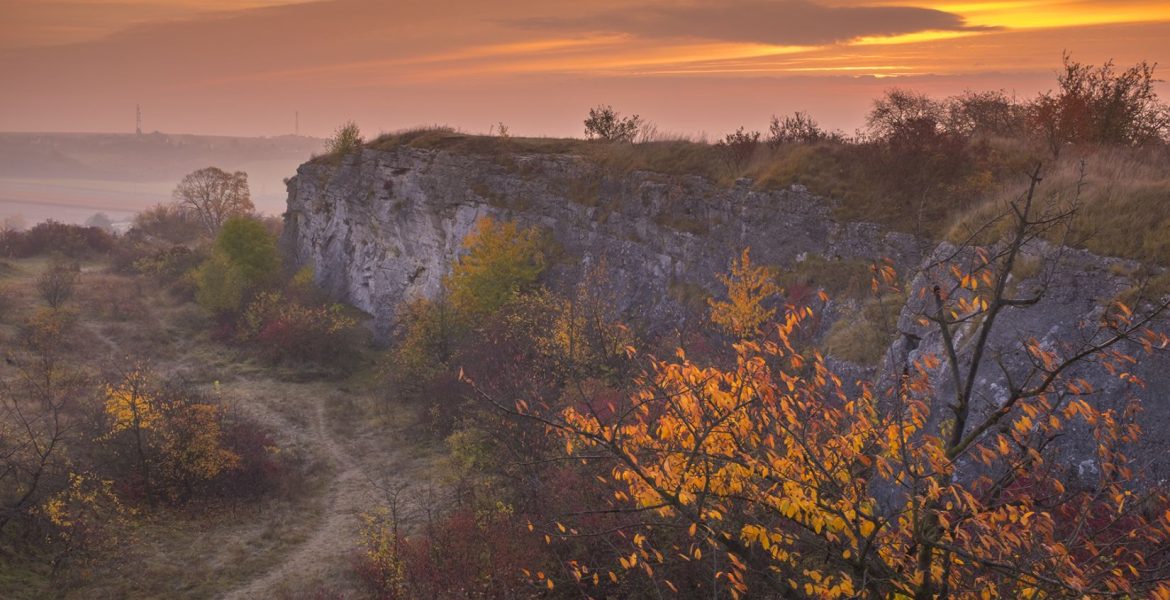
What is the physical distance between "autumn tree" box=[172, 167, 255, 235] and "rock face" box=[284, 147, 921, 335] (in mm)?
22676

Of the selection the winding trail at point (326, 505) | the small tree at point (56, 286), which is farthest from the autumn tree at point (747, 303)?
the small tree at point (56, 286)

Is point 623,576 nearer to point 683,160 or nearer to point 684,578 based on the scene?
point 684,578

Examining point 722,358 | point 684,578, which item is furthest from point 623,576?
point 722,358

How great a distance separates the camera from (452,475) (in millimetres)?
27609

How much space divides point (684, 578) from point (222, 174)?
77.5 m

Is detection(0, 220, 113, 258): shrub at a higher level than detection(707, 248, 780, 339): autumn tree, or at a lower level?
lower

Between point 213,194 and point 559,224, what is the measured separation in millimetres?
54703

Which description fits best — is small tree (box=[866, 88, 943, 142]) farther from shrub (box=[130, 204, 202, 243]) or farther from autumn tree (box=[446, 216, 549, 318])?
shrub (box=[130, 204, 202, 243])

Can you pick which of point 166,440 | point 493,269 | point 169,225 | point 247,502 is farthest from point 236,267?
point 169,225

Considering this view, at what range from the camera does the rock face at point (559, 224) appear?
31094mm

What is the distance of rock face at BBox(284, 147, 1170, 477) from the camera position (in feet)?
53.3

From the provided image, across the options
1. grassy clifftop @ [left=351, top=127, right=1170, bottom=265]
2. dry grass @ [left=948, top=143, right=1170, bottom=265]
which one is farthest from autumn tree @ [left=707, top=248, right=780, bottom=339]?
dry grass @ [left=948, top=143, right=1170, bottom=265]

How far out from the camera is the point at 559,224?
135 feet

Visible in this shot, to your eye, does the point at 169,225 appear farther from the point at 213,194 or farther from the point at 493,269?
the point at 493,269
